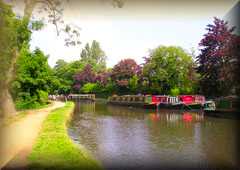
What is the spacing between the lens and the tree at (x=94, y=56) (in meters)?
62.5

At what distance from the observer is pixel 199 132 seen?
1505 cm

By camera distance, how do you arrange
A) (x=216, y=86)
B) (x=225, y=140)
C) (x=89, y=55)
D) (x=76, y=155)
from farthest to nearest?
(x=89, y=55)
(x=216, y=86)
(x=225, y=140)
(x=76, y=155)

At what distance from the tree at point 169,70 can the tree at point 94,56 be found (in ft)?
80.6

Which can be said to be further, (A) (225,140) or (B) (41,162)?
(A) (225,140)

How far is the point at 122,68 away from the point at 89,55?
66.2ft

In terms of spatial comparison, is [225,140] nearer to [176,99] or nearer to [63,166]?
[63,166]

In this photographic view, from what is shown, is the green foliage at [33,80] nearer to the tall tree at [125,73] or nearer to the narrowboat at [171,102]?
the narrowboat at [171,102]

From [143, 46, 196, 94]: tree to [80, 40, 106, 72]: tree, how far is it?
967 inches

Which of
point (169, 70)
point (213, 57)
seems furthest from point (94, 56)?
point (213, 57)

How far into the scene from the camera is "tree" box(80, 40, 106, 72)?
205ft

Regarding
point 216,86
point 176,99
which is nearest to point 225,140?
point 216,86

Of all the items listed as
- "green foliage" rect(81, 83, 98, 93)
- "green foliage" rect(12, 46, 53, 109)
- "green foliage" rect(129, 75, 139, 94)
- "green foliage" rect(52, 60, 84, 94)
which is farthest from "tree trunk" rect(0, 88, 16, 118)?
"green foliage" rect(52, 60, 84, 94)

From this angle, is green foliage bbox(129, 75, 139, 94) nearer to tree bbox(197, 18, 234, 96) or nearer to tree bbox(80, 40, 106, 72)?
tree bbox(197, 18, 234, 96)

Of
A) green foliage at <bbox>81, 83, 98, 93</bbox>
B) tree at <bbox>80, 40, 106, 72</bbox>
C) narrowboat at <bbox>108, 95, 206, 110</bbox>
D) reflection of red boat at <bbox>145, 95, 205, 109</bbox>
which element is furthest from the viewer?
tree at <bbox>80, 40, 106, 72</bbox>
